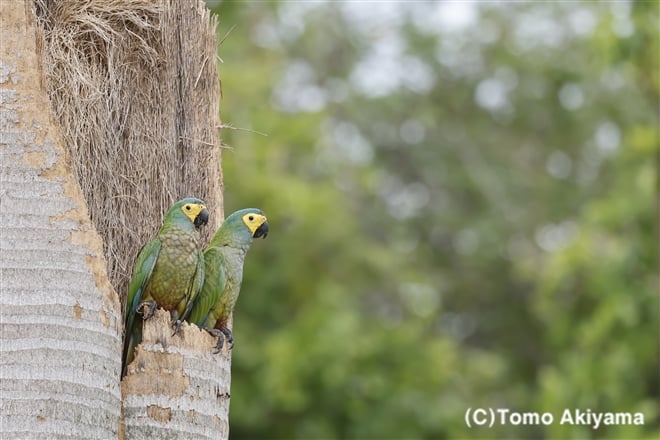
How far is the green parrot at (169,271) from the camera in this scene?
14.5 feet

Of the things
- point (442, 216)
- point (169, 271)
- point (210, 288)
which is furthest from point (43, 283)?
point (442, 216)

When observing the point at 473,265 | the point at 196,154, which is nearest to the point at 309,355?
the point at 473,265

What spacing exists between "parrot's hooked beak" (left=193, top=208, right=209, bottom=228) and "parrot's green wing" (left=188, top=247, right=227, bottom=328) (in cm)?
24

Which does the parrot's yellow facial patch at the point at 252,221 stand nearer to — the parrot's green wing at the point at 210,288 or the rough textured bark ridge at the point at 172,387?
the parrot's green wing at the point at 210,288

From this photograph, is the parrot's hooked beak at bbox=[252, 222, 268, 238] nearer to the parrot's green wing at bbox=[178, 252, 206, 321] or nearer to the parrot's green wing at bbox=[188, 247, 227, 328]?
the parrot's green wing at bbox=[188, 247, 227, 328]

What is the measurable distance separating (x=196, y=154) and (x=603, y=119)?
15.8m

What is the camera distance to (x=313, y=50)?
19.7 m

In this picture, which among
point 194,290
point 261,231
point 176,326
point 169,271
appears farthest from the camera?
point 261,231

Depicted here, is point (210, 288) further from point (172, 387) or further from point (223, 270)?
point (172, 387)

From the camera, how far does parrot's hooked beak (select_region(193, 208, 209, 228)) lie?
454 centimetres

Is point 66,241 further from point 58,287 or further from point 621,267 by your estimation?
point 621,267

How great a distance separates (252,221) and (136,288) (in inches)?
26.7

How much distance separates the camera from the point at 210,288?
4742mm

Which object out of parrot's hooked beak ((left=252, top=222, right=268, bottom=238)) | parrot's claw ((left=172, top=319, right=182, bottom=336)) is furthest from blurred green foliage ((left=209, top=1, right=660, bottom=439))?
parrot's claw ((left=172, top=319, right=182, bottom=336))
